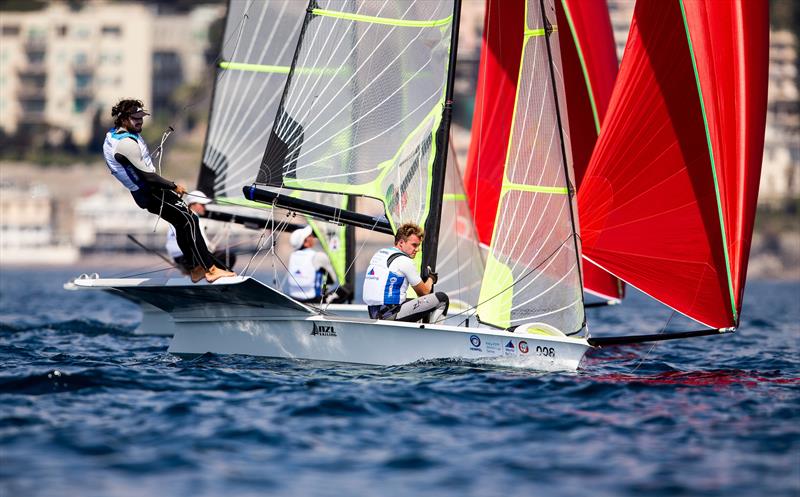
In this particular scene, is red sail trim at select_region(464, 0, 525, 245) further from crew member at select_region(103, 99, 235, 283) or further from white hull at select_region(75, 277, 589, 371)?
crew member at select_region(103, 99, 235, 283)

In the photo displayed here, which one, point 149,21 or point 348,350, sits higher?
point 149,21

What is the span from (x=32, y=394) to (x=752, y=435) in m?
6.69

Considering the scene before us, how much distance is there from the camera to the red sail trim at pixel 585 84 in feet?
69.8

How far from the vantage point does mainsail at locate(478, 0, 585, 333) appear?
602 inches

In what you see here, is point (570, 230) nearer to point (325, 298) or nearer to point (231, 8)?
point (325, 298)

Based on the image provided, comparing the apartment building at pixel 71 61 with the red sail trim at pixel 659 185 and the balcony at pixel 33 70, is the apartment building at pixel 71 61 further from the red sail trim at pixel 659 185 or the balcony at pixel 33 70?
the red sail trim at pixel 659 185

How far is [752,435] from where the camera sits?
36.9 feet

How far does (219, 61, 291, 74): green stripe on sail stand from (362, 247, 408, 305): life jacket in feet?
25.7

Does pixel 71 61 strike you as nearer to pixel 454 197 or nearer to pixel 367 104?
pixel 454 197

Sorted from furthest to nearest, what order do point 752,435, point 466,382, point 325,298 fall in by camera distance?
1. point 325,298
2. point 466,382
3. point 752,435

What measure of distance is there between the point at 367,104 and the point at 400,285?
2.52 metres

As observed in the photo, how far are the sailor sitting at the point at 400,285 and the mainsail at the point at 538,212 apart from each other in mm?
742

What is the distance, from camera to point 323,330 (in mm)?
15406

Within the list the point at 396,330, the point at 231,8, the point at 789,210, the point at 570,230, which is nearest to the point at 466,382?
the point at 396,330
